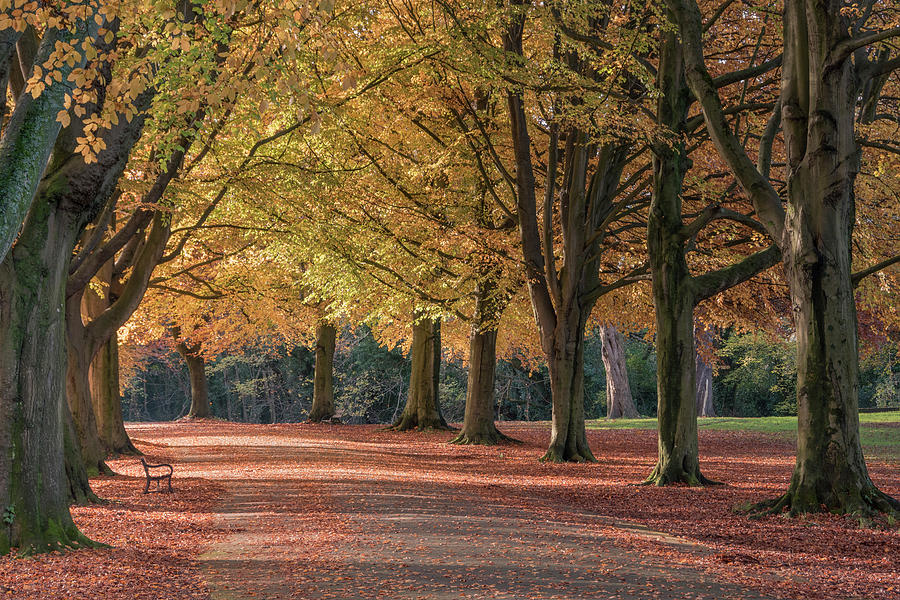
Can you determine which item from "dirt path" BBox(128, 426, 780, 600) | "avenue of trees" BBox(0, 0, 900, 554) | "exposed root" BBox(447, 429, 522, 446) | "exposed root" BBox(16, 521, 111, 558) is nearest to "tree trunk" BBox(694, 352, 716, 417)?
"avenue of trees" BBox(0, 0, 900, 554)

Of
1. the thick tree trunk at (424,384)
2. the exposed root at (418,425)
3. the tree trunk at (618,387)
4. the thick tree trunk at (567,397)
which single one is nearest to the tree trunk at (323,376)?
the exposed root at (418,425)

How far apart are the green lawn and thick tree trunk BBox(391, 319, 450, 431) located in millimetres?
8422

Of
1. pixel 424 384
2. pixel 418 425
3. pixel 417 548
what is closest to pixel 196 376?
pixel 418 425

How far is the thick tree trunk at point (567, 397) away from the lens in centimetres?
1919

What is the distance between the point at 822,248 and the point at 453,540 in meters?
6.35

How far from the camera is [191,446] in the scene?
25.6 meters

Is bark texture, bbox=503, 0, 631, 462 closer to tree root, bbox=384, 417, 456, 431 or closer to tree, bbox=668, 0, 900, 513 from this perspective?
tree, bbox=668, 0, 900, 513

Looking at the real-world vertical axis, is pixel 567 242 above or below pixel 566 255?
above

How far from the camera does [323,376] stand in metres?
35.5

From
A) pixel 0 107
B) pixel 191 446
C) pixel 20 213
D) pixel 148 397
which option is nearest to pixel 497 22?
pixel 0 107

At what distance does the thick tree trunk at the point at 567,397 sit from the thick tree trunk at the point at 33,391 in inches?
465

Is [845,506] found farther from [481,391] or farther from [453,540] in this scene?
[481,391]

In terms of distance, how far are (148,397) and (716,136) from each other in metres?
69.8

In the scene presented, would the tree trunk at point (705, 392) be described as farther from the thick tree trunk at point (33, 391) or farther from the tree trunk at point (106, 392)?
the thick tree trunk at point (33, 391)
